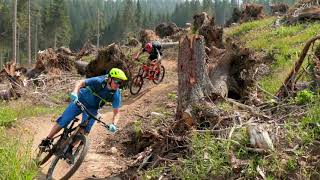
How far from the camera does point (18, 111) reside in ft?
46.6

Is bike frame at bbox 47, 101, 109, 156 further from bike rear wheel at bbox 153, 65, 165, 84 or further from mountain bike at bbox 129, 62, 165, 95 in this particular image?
bike rear wheel at bbox 153, 65, 165, 84

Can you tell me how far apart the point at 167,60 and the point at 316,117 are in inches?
737

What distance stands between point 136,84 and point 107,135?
5278mm

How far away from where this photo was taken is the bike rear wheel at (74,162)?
7820mm

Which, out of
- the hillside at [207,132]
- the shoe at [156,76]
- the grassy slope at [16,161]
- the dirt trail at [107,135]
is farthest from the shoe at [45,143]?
the shoe at [156,76]

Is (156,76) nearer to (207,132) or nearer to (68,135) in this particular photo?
(68,135)

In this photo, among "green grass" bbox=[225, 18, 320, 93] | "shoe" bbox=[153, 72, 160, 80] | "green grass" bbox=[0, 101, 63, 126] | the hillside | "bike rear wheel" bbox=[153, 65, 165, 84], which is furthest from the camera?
"bike rear wheel" bbox=[153, 65, 165, 84]

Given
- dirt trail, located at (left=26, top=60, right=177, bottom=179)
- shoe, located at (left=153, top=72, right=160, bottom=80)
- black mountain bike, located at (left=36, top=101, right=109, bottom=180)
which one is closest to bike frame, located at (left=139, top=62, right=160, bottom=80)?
shoe, located at (left=153, top=72, right=160, bottom=80)

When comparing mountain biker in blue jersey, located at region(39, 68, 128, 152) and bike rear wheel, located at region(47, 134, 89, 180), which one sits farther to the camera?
mountain biker in blue jersey, located at region(39, 68, 128, 152)

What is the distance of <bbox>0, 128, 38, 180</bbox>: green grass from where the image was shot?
21.1 feet

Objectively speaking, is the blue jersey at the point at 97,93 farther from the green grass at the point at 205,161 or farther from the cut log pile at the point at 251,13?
the cut log pile at the point at 251,13

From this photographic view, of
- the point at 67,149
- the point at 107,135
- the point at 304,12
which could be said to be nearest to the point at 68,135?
the point at 67,149

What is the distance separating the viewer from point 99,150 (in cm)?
1048

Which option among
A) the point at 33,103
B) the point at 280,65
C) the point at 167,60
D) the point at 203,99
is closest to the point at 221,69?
the point at 203,99
